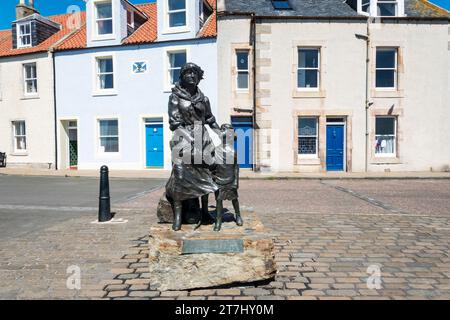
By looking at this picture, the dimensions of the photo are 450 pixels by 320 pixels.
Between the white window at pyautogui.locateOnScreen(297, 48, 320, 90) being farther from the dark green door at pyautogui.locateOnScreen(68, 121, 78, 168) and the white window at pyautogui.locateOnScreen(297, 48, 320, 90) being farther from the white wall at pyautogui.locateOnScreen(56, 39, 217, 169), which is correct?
the dark green door at pyautogui.locateOnScreen(68, 121, 78, 168)

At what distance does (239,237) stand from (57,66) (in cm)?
1967

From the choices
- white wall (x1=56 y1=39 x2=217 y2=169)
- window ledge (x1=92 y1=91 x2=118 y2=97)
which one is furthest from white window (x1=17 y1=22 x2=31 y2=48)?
window ledge (x1=92 y1=91 x2=118 y2=97)

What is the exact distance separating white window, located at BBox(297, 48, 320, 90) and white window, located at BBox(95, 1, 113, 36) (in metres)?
11.0

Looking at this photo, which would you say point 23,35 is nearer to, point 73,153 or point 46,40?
point 46,40

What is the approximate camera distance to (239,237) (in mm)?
3650

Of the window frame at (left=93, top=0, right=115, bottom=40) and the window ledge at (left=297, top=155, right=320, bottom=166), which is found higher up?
the window frame at (left=93, top=0, right=115, bottom=40)

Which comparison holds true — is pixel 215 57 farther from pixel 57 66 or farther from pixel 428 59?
pixel 428 59

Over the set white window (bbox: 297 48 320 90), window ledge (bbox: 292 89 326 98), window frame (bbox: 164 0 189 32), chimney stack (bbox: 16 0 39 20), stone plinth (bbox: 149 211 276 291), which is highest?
chimney stack (bbox: 16 0 39 20)

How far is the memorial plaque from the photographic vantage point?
3.57m

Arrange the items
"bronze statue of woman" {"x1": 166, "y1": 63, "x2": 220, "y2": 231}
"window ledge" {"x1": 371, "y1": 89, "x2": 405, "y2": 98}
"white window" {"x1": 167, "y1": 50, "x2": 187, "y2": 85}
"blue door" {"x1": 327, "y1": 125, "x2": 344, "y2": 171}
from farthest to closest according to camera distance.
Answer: "white window" {"x1": 167, "y1": 50, "x2": 187, "y2": 85} < "blue door" {"x1": 327, "y1": 125, "x2": 344, "y2": 171} < "window ledge" {"x1": 371, "y1": 89, "x2": 405, "y2": 98} < "bronze statue of woman" {"x1": 166, "y1": 63, "x2": 220, "y2": 231}

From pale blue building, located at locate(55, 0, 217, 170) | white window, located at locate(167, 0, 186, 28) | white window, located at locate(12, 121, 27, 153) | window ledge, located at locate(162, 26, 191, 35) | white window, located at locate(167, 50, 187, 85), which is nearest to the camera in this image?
window ledge, located at locate(162, 26, 191, 35)

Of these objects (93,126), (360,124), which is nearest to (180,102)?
(360,124)

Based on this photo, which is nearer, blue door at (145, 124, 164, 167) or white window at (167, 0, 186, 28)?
white window at (167, 0, 186, 28)

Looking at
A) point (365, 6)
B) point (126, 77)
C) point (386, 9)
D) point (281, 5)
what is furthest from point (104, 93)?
point (386, 9)
